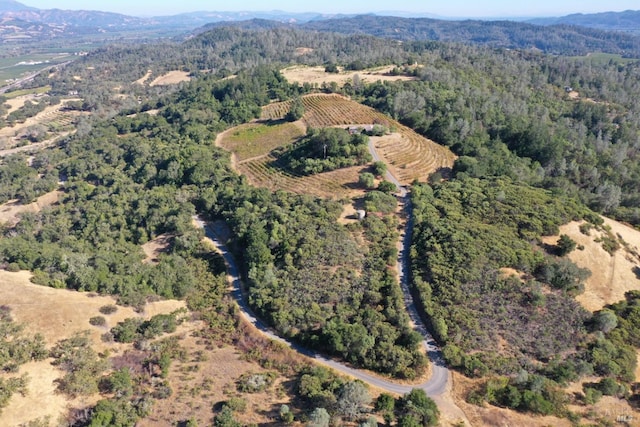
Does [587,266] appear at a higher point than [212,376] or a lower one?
higher

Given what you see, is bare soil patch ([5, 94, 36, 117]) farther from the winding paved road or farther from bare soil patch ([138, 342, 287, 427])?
bare soil patch ([138, 342, 287, 427])

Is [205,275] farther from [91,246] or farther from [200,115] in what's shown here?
[200,115]

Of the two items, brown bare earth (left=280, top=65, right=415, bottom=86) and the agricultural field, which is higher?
brown bare earth (left=280, top=65, right=415, bottom=86)

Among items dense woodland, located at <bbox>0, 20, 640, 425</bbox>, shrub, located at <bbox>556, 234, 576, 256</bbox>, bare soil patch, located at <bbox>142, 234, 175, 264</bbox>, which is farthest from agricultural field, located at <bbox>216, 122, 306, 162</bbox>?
shrub, located at <bbox>556, 234, 576, 256</bbox>

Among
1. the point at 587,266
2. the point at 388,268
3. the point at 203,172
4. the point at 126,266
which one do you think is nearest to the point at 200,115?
the point at 203,172

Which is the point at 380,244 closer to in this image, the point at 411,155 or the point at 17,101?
the point at 411,155

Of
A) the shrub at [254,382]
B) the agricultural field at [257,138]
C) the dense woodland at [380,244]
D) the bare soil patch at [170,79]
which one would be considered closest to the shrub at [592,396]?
the dense woodland at [380,244]

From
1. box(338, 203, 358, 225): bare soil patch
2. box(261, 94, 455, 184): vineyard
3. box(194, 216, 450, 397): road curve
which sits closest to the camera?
box(194, 216, 450, 397): road curve
